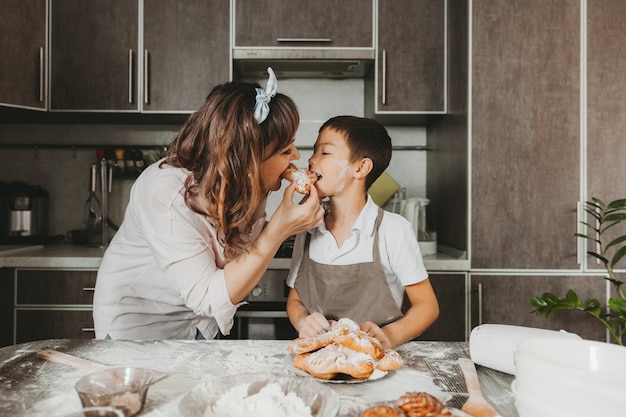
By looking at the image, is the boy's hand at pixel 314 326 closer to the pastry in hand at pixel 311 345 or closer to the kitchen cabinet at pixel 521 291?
the pastry in hand at pixel 311 345

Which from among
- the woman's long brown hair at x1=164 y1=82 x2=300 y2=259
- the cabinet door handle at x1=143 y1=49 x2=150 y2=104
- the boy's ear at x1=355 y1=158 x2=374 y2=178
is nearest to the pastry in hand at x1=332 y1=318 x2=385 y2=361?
the woman's long brown hair at x1=164 y1=82 x2=300 y2=259

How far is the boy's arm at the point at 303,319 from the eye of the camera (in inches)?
43.7

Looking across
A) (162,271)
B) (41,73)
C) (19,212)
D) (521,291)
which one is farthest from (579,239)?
(19,212)

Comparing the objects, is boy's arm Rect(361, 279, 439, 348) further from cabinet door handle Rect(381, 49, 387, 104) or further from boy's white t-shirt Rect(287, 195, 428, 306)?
cabinet door handle Rect(381, 49, 387, 104)

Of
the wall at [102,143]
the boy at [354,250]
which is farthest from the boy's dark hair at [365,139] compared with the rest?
the wall at [102,143]

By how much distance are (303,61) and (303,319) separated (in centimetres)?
158

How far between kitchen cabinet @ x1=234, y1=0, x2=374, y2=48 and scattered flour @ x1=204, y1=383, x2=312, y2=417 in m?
2.09

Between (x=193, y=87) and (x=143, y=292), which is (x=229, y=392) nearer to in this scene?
(x=143, y=292)

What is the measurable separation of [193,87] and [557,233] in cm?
192

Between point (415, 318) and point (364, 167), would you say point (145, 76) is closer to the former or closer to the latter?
point (364, 167)

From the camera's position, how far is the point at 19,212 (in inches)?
101

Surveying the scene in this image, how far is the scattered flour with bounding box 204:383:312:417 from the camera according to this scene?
26.3 inches

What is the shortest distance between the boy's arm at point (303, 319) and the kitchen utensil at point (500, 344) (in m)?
0.34

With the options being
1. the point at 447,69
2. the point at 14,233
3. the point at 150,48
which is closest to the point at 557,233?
the point at 447,69
